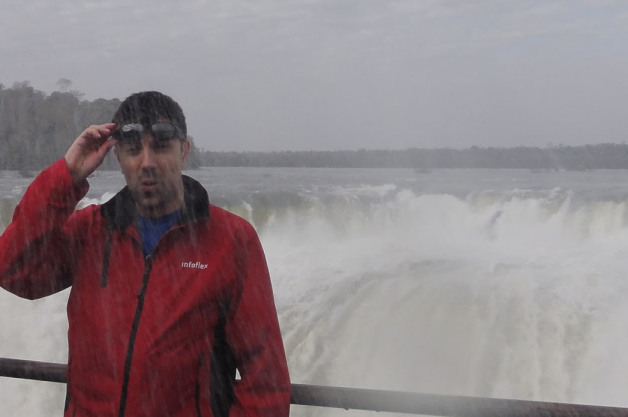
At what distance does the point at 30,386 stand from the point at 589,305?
7.37m

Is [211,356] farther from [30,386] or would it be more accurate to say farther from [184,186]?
[30,386]

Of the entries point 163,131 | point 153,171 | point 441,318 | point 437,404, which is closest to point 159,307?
point 153,171

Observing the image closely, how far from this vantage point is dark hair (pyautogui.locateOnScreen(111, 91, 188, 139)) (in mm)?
1780

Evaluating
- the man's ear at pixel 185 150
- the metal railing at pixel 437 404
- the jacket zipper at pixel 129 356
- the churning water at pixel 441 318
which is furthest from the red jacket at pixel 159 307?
the churning water at pixel 441 318

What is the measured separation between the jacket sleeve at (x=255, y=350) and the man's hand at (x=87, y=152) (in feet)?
1.49

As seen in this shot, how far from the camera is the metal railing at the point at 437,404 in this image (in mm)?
2000

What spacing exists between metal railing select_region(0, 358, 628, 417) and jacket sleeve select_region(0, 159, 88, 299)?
772 mm

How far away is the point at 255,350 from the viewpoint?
5.62ft

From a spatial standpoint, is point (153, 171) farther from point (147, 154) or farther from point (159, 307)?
point (159, 307)

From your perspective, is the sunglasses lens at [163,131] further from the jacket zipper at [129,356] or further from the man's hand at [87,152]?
the jacket zipper at [129,356]

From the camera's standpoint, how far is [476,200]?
62.5 feet

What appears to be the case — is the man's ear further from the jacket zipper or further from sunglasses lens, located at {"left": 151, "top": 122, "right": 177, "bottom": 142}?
the jacket zipper

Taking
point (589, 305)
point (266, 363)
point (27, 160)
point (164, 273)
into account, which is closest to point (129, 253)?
point (164, 273)

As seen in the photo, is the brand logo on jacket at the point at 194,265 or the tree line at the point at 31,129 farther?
the tree line at the point at 31,129
